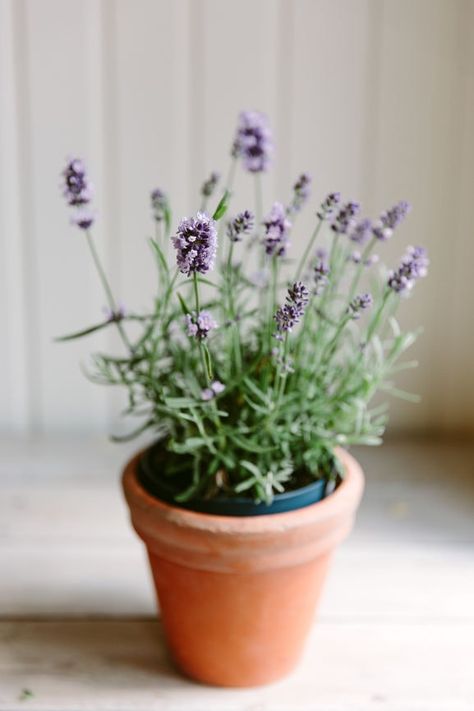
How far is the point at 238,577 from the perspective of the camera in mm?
958

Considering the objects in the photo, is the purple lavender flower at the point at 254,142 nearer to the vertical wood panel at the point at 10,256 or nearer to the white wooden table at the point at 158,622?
the white wooden table at the point at 158,622

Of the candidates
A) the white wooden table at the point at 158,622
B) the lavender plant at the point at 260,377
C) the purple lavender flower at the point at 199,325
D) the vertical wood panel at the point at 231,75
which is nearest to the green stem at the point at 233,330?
the lavender plant at the point at 260,377

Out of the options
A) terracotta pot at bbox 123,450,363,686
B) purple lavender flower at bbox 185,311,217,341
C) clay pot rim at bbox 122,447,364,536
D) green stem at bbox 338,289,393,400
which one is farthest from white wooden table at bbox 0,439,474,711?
purple lavender flower at bbox 185,311,217,341

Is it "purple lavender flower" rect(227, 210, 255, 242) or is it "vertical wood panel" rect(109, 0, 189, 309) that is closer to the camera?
"purple lavender flower" rect(227, 210, 255, 242)

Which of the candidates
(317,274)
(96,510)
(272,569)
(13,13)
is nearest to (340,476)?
(272,569)

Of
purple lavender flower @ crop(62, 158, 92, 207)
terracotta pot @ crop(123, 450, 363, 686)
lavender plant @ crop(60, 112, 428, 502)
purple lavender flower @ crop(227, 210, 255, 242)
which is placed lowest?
terracotta pot @ crop(123, 450, 363, 686)

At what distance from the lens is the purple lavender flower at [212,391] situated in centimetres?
88

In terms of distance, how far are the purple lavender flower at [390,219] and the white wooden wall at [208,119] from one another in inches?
22.8

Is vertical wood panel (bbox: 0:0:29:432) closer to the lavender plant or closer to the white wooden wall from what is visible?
the white wooden wall

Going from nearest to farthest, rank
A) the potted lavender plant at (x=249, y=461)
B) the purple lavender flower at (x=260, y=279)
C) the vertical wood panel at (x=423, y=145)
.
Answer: the potted lavender plant at (x=249, y=461)
the purple lavender flower at (x=260, y=279)
the vertical wood panel at (x=423, y=145)

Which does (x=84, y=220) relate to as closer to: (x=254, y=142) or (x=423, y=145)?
(x=254, y=142)

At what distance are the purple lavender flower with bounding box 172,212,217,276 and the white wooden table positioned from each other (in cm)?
50

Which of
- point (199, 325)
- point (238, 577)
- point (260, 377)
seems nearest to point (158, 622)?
point (238, 577)

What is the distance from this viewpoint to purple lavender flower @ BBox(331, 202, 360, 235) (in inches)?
36.4
